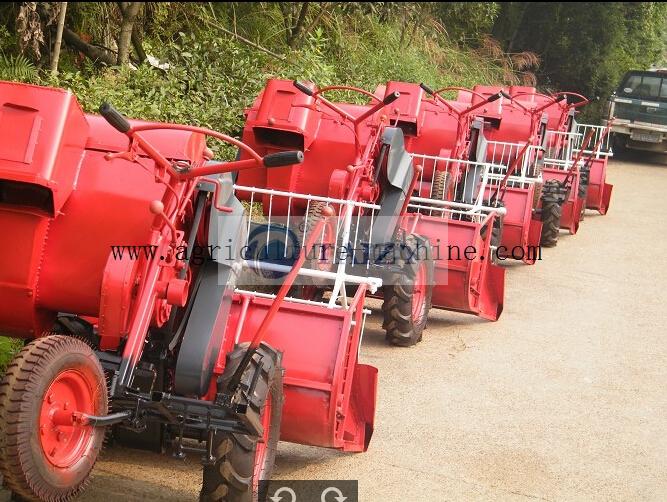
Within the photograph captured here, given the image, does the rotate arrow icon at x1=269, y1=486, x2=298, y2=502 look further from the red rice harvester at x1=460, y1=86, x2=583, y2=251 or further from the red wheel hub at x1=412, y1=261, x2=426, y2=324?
the red rice harvester at x1=460, y1=86, x2=583, y2=251

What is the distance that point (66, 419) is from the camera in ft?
11.3

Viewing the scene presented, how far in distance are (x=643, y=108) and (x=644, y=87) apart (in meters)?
0.55

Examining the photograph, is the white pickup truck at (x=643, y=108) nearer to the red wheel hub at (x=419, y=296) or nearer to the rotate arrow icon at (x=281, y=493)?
the red wheel hub at (x=419, y=296)

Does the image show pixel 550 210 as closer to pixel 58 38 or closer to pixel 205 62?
pixel 205 62

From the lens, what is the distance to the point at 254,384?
390cm

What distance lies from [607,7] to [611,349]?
1520 centimetres

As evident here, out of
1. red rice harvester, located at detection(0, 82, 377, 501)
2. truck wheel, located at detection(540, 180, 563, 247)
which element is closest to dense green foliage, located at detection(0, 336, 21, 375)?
red rice harvester, located at detection(0, 82, 377, 501)

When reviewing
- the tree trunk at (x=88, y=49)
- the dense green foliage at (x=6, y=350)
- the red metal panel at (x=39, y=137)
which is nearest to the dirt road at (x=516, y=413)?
the dense green foliage at (x=6, y=350)

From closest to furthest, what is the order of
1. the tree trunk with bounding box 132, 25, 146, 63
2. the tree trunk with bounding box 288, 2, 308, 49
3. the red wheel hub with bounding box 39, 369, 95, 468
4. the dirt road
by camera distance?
1. the red wheel hub with bounding box 39, 369, 95, 468
2. the dirt road
3. the tree trunk with bounding box 132, 25, 146, 63
4. the tree trunk with bounding box 288, 2, 308, 49

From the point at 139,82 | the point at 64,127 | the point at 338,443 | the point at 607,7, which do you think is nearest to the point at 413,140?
the point at 139,82

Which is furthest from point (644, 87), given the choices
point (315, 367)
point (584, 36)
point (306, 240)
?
point (315, 367)

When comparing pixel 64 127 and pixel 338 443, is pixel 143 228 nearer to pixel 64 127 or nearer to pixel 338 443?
pixel 64 127

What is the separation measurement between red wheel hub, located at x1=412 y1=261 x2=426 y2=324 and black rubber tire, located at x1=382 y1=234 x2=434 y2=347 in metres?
0.04

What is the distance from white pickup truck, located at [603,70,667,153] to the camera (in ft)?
74.4
